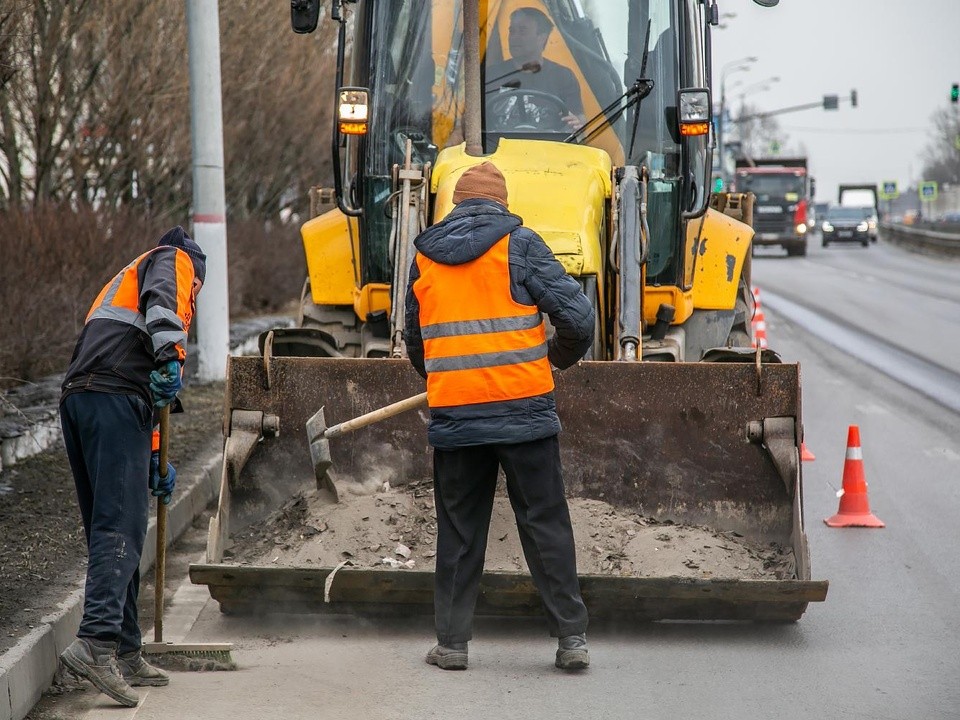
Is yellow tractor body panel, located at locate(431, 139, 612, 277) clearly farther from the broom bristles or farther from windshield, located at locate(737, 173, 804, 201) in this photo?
windshield, located at locate(737, 173, 804, 201)

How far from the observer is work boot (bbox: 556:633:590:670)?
5.38 meters

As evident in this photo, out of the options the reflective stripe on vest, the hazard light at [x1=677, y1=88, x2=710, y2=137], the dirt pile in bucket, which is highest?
the hazard light at [x1=677, y1=88, x2=710, y2=137]

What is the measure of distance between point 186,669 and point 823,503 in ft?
15.8

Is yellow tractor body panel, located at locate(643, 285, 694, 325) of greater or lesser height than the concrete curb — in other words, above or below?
above

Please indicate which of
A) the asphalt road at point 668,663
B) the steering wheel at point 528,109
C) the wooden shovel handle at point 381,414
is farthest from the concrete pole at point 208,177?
the wooden shovel handle at point 381,414

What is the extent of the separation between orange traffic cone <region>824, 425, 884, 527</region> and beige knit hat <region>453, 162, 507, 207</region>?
3635 mm

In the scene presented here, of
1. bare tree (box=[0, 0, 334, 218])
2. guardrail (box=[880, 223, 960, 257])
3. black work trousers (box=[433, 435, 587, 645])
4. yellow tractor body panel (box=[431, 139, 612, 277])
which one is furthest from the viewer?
guardrail (box=[880, 223, 960, 257])

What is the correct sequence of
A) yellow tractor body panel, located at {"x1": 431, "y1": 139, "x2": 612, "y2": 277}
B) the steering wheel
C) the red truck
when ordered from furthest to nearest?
the red truck
the steering wheel
yellow tractor body panel, located at {"x1": 431, "y1": 139, "x2": 612, "y2": 277}

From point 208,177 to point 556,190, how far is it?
6521mm

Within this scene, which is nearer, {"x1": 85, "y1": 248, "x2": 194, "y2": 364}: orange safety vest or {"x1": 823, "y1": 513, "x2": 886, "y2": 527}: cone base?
{"x1": 85, "y1": 248, "x2": 194, "y2": 364}: orange safety vest

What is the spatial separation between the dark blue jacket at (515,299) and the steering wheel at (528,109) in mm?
2294

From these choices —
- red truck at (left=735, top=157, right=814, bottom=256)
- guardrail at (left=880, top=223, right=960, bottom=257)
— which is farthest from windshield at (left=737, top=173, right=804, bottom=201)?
guardrail at (left=880, top=223, right=960, bottom=257)

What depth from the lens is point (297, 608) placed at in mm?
6043

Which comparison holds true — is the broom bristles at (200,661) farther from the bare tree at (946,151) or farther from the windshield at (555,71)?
the bare tree at (946,151)
